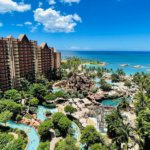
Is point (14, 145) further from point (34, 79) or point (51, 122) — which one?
point (34, 79)

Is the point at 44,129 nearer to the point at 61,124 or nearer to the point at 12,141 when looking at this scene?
the point at 61,124

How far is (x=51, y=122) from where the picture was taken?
1271 inches

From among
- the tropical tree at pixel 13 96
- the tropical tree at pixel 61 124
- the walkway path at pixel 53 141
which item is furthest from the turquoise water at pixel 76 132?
the tropical tree at pixel 13 96

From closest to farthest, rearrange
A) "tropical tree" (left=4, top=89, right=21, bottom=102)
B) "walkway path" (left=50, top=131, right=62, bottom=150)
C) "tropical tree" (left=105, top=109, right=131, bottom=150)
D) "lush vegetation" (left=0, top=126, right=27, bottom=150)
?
"lush vegetation" (left=0, top=126, right=27, bottom=150)
"tropical tree" (left=105, top=109, right=131, bottom=150)
"walkway path" (left=50, top=131, right=62, bottom=150)
"tropical tree" (left=4, top=89, right=21, bottom=102)

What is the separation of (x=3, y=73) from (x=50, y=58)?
84.0ft

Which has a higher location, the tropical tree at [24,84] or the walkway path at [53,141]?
the tropical tree at [24,84]

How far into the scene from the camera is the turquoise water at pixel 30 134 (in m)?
29.0

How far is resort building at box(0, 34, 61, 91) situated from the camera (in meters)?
52.4

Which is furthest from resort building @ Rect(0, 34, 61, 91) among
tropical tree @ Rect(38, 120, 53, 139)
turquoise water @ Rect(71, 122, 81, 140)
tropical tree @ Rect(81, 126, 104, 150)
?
tropical tree @ Rect(81, 126, 104, 150)

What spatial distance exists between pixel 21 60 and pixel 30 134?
103 feet

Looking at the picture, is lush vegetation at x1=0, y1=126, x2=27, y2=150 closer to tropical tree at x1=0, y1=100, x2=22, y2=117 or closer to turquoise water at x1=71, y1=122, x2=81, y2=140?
tropical tree at x1=0, y1=100, x2=22, y2=117

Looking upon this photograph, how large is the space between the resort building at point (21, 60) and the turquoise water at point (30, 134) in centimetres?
1970

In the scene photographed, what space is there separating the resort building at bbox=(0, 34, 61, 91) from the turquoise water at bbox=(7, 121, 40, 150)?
19696 mm

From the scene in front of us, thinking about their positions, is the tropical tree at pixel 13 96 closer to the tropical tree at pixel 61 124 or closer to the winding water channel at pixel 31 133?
the winding water channel at pixel 31 133
